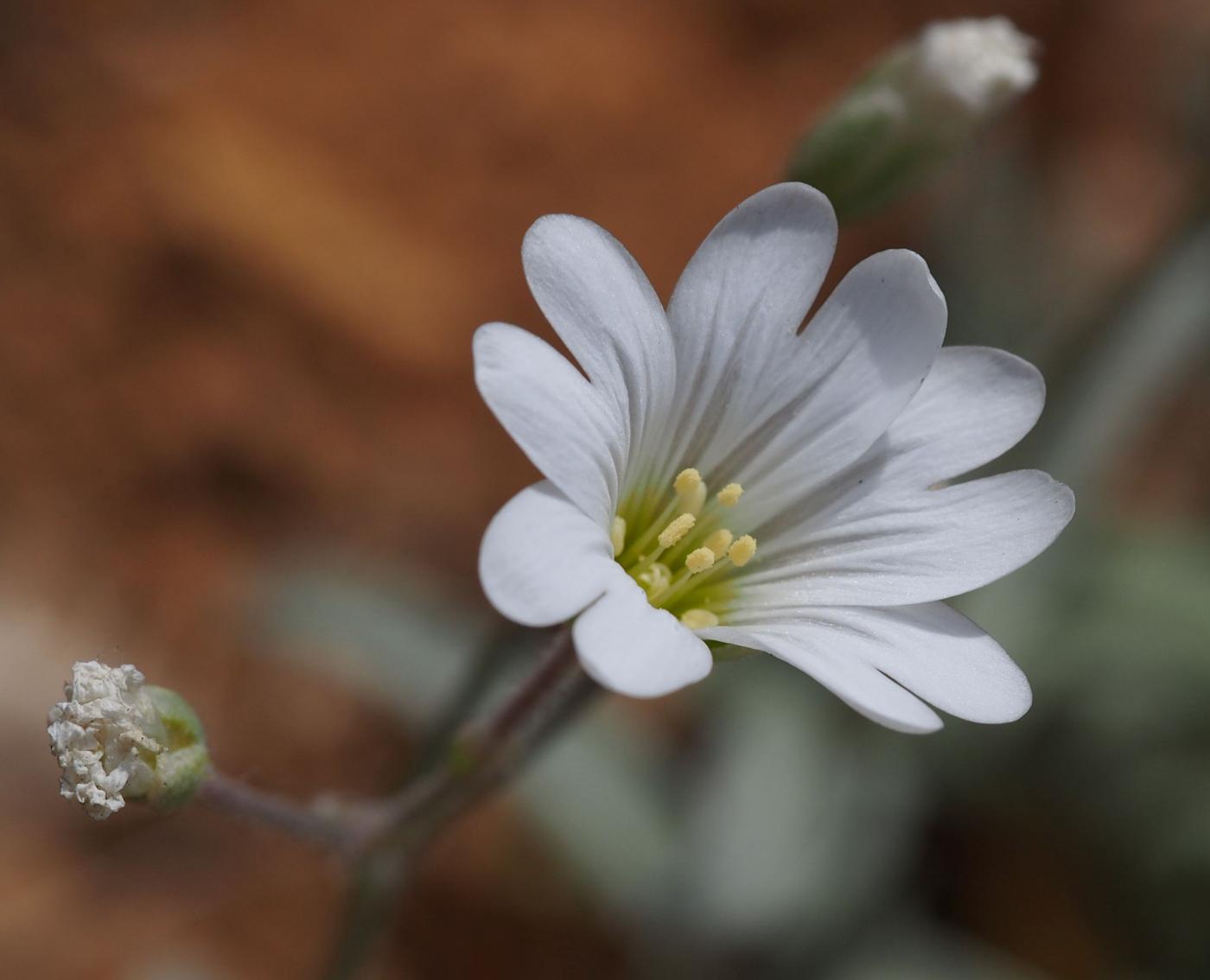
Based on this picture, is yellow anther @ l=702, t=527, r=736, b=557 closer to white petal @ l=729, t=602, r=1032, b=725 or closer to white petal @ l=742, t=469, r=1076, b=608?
white petal @ l=742, t=469, r=1076, b=608

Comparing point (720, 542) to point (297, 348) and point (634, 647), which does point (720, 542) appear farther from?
point (297, 348)

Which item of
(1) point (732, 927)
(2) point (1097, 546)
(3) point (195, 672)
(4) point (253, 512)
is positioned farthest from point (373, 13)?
(1) point (732, 927)

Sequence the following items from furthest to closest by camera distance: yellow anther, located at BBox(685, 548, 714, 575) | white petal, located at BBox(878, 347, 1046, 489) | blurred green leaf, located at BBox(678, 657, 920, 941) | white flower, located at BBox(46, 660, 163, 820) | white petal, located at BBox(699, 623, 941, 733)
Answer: blurred green leaf, located at BBox(678, 657, 920, 941) → yellow anther, located at BBox(685, 548, 714, 575) → white petal, located at BBox(878, 347, 1046, 489) → white flower, located at BBox(46, 660, 163, 820) → white petal, located at BBox(699, 623, 941, 733)

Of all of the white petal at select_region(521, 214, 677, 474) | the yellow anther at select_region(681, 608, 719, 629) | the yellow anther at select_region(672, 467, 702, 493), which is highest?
the white petal at select_region(521, 214, 677, 474)

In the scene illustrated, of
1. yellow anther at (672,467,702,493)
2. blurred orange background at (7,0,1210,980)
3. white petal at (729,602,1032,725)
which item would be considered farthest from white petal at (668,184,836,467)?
blurred orange background at (7,0,1210,980)

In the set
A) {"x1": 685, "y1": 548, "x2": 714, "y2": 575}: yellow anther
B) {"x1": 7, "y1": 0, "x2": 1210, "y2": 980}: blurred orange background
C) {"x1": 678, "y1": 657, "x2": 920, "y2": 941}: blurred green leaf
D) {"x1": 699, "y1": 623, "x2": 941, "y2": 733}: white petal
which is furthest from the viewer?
{"x1": 7, "y1": 0, "x2": 1210, "y2": 980}: blurred orange background

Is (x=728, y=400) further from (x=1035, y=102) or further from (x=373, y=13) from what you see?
(x=1035, y=102)

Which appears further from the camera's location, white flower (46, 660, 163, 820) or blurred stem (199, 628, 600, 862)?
blurred stem (199, 628, 600, 862)

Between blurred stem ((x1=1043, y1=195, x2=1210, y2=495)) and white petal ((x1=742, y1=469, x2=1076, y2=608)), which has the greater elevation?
blurred stem ((x1=1043, y1=195, x2=1210, y2=495))

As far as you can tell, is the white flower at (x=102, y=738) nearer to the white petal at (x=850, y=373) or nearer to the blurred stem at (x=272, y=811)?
the blurred stem at (x=272, y=811)
